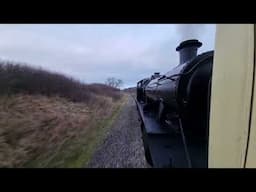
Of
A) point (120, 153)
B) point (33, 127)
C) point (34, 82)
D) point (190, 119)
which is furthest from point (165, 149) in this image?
point (34, 82)

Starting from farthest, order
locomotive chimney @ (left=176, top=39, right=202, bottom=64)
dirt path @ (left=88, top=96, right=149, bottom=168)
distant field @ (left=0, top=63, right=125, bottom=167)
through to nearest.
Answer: distant field @ (left=0, top=63, right=125, bottom=167) → dirt path @ (left=88, top=96, right=149, bottom=168) → locomotive chimney @ (left=176, top=39, right=202, bottom=64)

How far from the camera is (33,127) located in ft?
27.2

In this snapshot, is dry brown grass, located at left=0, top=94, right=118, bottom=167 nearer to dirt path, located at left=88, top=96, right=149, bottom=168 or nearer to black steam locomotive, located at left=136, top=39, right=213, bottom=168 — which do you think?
dirt path, located at left=88, top=96, right=149, bottom=168

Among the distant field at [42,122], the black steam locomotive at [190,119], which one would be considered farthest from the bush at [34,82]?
the black steam locomotive at [190,119]

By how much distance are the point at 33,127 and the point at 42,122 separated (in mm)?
872

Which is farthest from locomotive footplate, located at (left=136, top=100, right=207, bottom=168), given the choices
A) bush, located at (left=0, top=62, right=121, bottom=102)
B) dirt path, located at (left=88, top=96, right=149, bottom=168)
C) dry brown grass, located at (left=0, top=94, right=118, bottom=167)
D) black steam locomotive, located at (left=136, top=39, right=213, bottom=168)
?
bush, located at (left=0, top=62, right=121, bottom=102)

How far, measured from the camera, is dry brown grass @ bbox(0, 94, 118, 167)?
6.11m

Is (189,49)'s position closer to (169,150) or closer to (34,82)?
(169,150)

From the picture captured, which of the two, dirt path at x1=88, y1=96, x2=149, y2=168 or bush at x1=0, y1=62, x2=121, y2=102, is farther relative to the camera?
bush at x1=0, y1=62, x2=121, y2=102

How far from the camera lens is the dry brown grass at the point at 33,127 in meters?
6.11

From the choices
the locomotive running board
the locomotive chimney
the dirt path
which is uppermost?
the locomotive chimney
